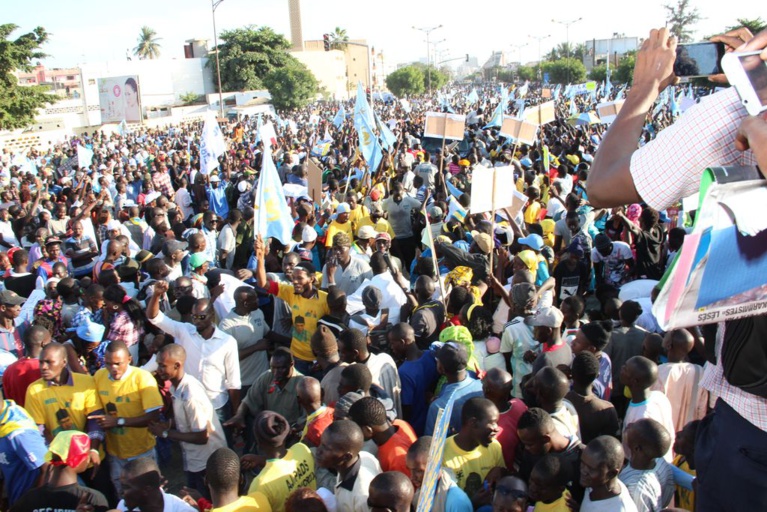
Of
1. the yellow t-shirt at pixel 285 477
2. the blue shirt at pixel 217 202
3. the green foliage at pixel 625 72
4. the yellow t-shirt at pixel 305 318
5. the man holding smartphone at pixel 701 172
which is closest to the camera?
the man holding smartphone at pixel 701 172

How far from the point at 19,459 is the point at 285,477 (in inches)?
63.0

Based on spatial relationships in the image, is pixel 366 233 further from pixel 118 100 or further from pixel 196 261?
pixel 118 100

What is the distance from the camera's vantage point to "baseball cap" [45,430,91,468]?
350 cm

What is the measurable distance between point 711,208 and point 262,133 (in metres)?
12.3

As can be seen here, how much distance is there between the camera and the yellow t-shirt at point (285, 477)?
3250 millimetres

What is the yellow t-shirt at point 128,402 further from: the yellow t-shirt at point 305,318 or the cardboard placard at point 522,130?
the cardboard placard at point 522,130

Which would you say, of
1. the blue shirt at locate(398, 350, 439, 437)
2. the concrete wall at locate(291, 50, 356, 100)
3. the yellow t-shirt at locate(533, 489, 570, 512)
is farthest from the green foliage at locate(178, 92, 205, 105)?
the yellow t-shirt at locate(533, 489, 570, 512)

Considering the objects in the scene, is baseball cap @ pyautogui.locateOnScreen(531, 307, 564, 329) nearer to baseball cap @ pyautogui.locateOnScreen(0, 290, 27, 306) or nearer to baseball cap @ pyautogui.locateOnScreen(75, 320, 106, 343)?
baseball cap @ pyautogui.locateOnScreen(75, 320, 106, 343)

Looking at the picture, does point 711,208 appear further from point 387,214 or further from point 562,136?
point 562,136

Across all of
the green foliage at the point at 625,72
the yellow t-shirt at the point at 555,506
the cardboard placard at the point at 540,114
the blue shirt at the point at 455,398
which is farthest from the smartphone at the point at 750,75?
the green foliage at the point at 625,72

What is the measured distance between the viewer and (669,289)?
1.23 metres

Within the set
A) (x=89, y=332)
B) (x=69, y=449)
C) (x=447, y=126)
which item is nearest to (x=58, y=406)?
(x=69, y=449)

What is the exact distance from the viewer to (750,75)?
1248 mm

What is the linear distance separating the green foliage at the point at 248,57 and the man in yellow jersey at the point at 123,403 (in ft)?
197
